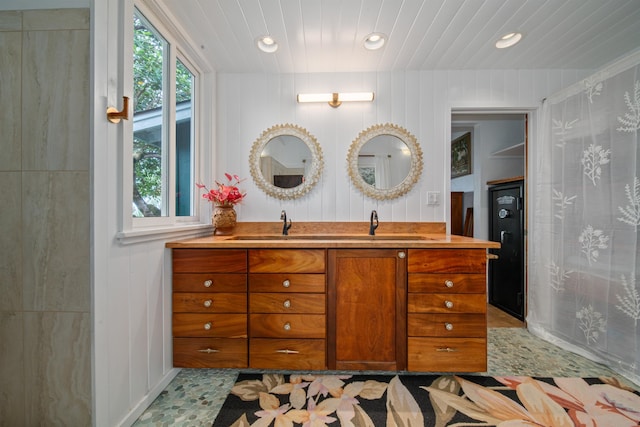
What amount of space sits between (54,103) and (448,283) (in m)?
2.08

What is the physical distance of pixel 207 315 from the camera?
1.50 meters

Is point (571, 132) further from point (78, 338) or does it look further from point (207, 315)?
point (78, 338)

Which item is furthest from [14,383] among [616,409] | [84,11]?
[616,409]

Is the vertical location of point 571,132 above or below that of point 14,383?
above

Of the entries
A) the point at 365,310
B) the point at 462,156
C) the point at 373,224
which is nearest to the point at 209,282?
the point at 365,310

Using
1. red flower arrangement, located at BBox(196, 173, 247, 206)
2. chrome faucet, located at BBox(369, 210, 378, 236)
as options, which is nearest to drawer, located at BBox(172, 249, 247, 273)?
red flower arrangement, located at BBox(196, 173, 247, 206)

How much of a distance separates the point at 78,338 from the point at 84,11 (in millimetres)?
1354

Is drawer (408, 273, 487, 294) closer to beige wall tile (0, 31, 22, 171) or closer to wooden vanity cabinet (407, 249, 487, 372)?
wooden vanity cabinet (407, 249, 487, 372)

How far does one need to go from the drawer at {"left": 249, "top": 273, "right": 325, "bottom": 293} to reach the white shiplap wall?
710 mm

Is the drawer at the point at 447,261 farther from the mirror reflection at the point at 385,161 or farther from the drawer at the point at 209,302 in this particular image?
the drawer at the point at 209,302

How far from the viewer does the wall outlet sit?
208cm

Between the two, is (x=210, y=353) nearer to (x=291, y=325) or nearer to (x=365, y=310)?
(x=291, y=325)

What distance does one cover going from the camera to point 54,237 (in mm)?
1053

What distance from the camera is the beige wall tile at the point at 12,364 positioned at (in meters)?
1.05
